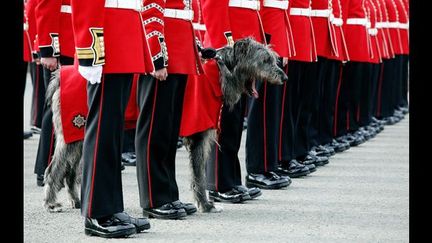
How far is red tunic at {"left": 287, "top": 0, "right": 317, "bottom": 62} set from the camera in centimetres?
850

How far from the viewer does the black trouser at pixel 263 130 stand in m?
7.84

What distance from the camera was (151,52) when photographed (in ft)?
19.6

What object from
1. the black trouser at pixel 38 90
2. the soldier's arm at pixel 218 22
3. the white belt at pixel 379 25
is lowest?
the black trouser at pixel 38 90

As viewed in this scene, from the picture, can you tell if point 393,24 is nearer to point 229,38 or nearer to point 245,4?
point 245,4

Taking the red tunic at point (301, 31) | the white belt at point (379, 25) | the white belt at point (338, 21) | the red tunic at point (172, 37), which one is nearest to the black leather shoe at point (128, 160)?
the red tunic at point (301, 31)

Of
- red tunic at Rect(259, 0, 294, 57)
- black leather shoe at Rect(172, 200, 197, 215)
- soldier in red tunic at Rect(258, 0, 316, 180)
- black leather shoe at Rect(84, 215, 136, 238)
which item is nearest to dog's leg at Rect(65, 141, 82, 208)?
black leather shoe at Rect(172, 200, 197, 215)

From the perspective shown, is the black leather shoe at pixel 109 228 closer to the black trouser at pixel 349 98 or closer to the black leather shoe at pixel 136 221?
the black leather shoe at pixel 136 221

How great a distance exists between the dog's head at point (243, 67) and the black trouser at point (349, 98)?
4318 mm

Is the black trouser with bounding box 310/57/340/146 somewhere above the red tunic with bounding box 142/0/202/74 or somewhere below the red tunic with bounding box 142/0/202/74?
below

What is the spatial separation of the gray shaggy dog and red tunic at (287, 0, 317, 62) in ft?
4.92

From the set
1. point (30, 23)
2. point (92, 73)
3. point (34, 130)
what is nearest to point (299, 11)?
point (30, 23)

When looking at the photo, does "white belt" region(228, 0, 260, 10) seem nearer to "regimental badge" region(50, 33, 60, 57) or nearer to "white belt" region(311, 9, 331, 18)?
"regimental badge" region(50, 33, 60, 57)
